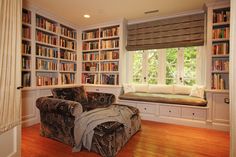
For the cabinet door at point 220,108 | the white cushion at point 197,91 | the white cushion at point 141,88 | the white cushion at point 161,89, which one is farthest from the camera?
the white cushion at point 141,88

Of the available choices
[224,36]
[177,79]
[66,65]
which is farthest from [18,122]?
[224,36]

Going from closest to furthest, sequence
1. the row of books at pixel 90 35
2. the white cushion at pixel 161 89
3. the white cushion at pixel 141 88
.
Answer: the white cushion at pixel 161 89 → the white cushion at pixel 141 88 → the row of books at pixel 90 35

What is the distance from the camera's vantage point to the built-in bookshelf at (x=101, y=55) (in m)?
4.17

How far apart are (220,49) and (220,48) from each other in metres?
Answer: 0.02

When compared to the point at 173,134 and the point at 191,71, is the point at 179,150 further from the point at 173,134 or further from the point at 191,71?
the point at 191,71

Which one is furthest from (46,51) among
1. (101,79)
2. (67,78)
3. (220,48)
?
(220,48)

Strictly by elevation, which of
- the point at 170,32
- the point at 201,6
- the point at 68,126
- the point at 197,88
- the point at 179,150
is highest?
the point at 201,6

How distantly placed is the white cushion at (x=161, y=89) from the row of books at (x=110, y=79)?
3.08 feet

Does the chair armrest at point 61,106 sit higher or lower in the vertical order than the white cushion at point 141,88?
lower

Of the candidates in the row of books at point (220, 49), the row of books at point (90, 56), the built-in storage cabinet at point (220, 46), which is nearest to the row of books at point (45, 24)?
the row of books at point (90, 56)

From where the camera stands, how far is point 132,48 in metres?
4.10

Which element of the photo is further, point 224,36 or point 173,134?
point 224,36

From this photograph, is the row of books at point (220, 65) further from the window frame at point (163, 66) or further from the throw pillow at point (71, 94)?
the throw pillow at point (71, 94)

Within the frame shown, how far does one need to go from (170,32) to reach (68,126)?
3128 mm
